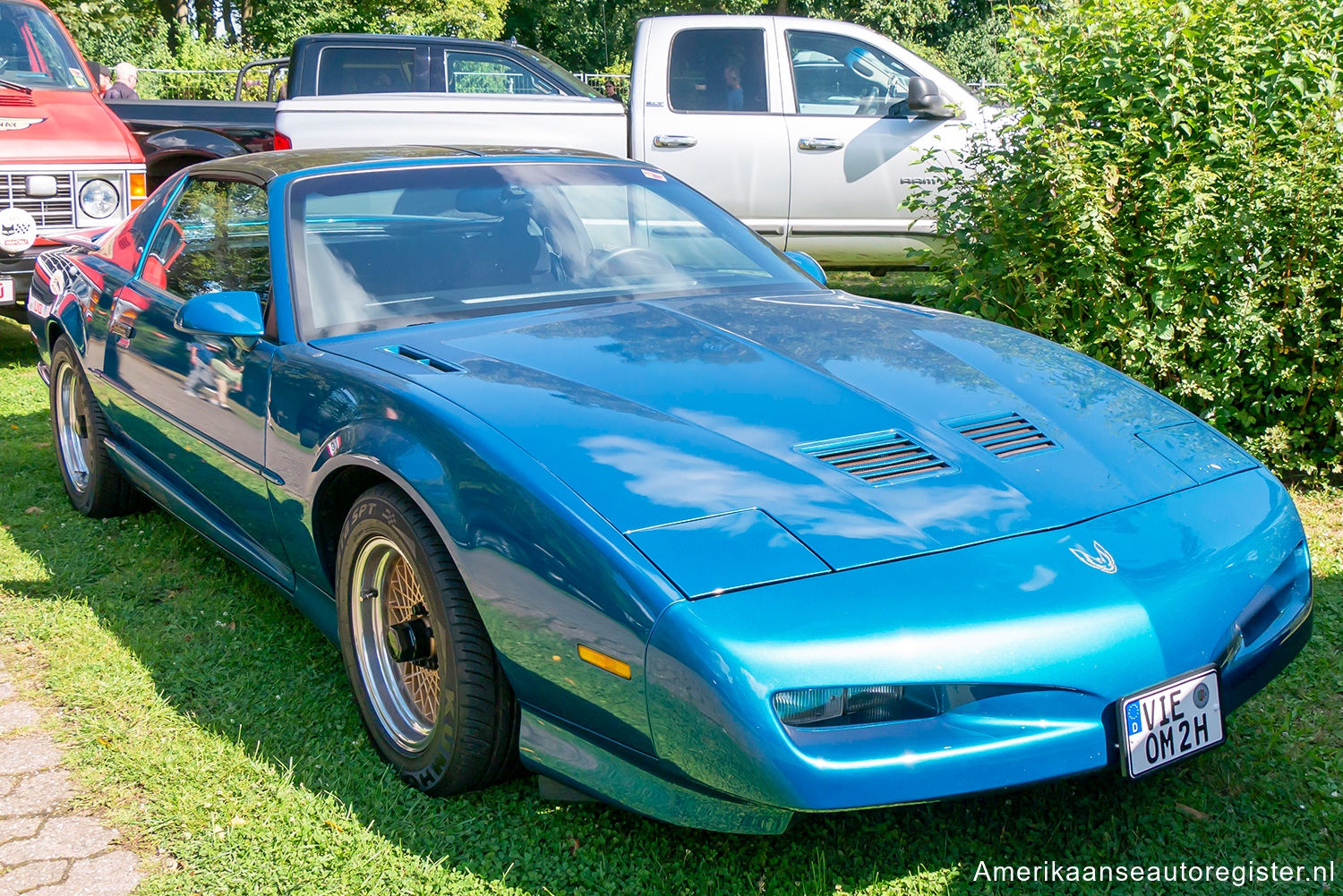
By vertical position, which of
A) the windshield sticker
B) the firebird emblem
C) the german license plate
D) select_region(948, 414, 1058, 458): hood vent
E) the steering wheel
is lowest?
the german license plate

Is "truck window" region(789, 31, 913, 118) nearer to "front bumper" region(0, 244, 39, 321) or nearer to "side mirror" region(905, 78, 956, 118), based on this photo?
"side mirror" region(905, 78, 956, 118)

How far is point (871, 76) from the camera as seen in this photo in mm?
7684

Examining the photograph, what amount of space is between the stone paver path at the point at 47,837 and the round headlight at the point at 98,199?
16.6ft

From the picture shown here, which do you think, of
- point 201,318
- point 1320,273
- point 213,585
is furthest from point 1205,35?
point 213,585

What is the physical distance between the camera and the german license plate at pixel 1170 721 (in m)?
2.05

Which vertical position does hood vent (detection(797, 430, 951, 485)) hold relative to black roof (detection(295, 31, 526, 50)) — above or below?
below

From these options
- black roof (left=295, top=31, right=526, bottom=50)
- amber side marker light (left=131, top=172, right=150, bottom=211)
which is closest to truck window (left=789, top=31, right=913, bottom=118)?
black roof (left=295, top=31, right=526, bottom=50)

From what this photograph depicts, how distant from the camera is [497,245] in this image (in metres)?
3.48

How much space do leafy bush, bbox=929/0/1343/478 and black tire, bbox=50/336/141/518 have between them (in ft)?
12.3

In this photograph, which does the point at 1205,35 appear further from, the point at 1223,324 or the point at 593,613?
the point at 593,613

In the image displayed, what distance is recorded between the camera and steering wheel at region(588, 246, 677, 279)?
3572 millimetres

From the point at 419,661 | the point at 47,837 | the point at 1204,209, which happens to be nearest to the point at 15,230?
the point at 47,837

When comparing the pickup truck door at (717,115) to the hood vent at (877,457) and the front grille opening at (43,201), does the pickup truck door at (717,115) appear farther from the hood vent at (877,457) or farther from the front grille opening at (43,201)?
the hood vent at (877,457)

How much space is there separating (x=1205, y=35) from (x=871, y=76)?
3.21 m
